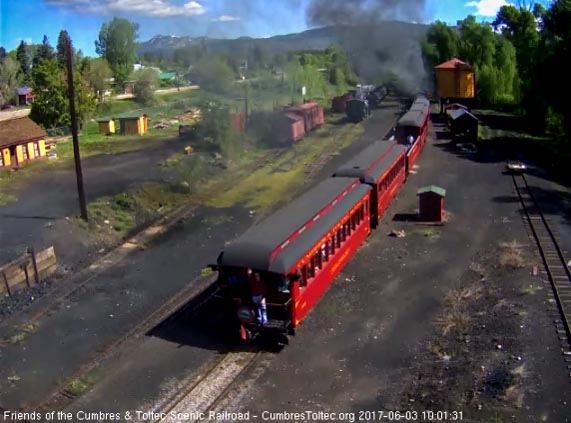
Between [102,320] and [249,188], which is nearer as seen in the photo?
[102,320]

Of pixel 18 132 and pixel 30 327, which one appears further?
pixel 18 132

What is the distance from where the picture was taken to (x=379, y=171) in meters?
25.0

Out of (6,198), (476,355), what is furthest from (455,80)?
(476,355)

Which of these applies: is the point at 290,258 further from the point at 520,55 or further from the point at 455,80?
the point at 520,55

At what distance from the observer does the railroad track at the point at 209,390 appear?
42.6 ft

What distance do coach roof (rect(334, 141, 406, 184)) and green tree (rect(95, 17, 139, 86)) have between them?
6084 cm

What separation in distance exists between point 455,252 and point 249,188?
14271mm

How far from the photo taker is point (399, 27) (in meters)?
76.0

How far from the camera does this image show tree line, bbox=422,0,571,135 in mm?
43312

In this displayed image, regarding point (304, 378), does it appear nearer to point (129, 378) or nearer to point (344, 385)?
point (344, 385)

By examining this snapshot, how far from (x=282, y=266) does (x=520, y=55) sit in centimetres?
6777

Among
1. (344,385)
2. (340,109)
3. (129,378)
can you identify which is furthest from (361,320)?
(340,109)

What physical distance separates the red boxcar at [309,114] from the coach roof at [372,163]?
21.1 meters

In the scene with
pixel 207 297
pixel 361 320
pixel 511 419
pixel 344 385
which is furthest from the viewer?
pixel 207 297
